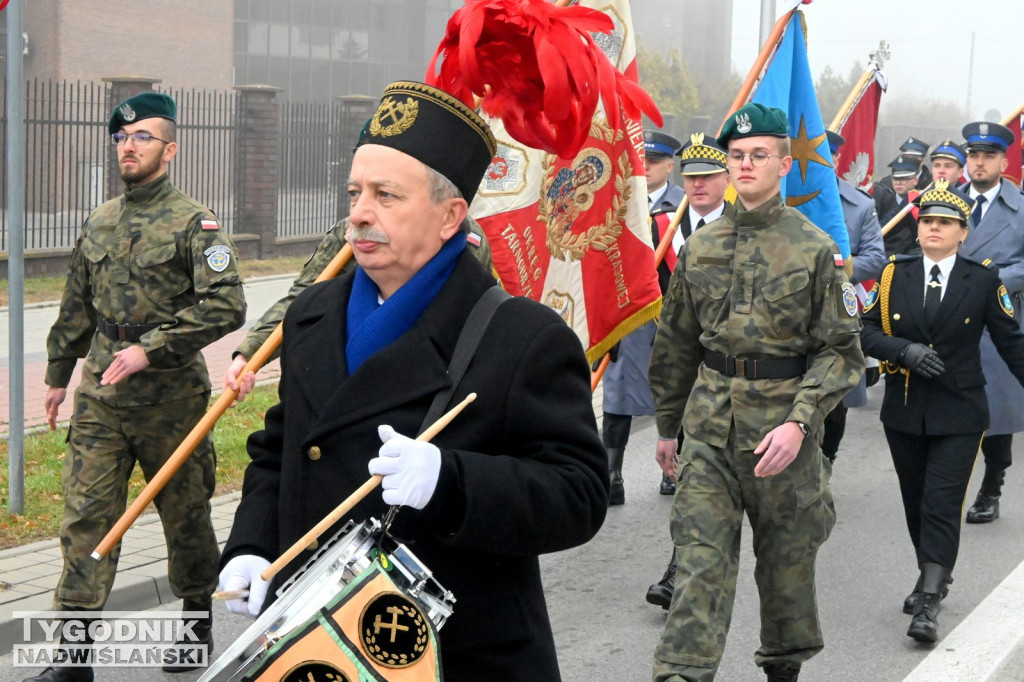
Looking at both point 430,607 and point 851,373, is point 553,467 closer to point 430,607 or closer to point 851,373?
point 430,607

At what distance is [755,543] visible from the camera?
5016 millimetres

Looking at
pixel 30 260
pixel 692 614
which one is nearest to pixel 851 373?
pixel 692 614

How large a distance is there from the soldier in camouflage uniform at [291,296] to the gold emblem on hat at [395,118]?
2.43 meters

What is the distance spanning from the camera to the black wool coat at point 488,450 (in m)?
2.58

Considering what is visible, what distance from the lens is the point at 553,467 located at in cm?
260

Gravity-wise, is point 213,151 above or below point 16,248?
above

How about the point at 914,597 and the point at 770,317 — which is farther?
the point at 914,597

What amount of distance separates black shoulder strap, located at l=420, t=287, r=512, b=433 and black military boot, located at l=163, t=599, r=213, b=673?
324 centimetres

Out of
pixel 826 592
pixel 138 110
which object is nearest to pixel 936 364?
pixel 826 592

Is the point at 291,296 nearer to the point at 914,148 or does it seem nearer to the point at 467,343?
the point at 467,343

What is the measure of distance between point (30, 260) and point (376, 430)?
14.4 m

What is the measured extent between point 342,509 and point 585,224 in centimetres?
411

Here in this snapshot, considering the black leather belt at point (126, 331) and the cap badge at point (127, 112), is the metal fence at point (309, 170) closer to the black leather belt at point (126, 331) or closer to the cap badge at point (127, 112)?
the cap badge at point (127, 112)

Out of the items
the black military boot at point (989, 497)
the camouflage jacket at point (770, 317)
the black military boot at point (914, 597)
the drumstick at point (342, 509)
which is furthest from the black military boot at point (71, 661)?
the black military boot at point (989, 497)
